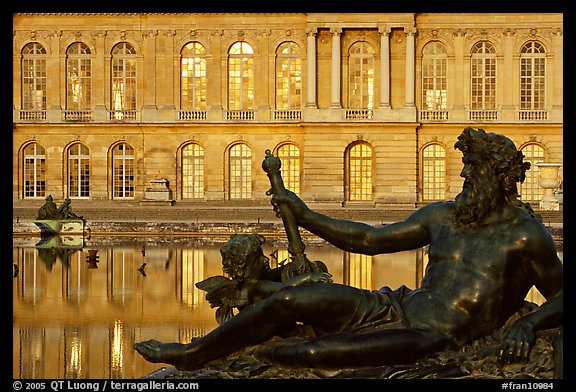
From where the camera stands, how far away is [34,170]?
1721 inches

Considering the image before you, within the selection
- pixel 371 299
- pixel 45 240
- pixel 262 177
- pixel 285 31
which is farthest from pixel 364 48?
pixel 371 299

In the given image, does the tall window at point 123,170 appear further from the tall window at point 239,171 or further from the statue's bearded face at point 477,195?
the statue's bearded face at point 477,195

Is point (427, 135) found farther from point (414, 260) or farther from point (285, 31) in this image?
point (414, 260)

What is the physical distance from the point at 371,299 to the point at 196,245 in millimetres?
18514

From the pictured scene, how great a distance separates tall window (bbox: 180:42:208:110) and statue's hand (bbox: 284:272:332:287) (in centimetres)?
3774

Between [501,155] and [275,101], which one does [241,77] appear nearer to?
[275,101]

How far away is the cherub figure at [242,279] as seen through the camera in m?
5.84

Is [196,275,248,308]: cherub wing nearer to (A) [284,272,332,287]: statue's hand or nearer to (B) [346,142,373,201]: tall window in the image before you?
(A) [284,272,332,287]: statue's hand

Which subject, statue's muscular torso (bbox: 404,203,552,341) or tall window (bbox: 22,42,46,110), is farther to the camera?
tall window (bbox: 22,42,46,110)

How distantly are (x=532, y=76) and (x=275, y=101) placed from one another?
34.8ft

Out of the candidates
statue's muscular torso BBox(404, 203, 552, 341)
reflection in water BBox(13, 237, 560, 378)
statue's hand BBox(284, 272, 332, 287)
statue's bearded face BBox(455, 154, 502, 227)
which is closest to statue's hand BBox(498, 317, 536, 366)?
statue's muscular torso BBox(404, 203, 552, 341)

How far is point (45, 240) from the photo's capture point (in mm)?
25562

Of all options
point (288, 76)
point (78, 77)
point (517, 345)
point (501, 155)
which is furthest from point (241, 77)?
point (517, 345)

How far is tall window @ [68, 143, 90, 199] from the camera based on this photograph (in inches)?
1719
